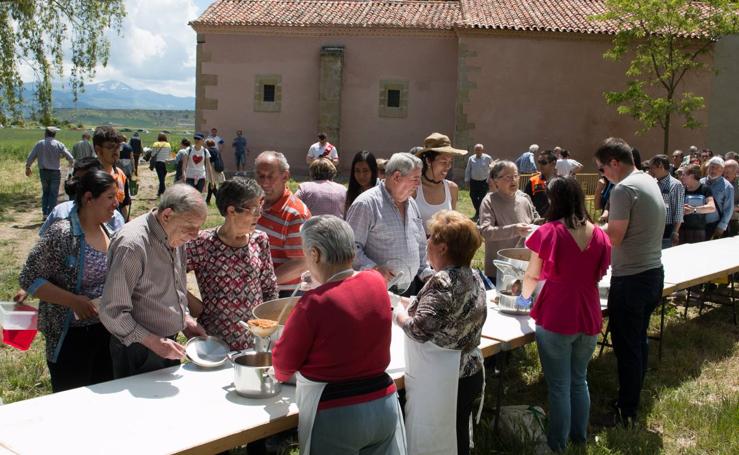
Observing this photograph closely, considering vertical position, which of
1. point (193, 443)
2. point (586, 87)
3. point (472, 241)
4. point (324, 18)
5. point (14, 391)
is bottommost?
point (14, 391)

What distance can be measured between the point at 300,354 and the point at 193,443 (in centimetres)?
49

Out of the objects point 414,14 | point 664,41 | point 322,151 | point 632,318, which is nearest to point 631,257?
point 632,318

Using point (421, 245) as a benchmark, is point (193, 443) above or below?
below

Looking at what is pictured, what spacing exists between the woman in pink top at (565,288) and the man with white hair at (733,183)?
18.3ft

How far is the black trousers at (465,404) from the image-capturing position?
10.8 ft

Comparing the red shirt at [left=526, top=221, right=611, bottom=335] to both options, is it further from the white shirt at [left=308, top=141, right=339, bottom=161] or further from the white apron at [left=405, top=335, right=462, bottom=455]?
the white shirt at [left=308, top=141, right=339, bottom=161]

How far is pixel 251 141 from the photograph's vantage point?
2484 cm

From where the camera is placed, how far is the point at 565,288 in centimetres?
392

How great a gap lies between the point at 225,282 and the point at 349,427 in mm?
1164

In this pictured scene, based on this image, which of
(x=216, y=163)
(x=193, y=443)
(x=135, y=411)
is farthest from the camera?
(x=216, y=163)

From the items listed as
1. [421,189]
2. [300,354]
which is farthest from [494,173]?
[300,354]

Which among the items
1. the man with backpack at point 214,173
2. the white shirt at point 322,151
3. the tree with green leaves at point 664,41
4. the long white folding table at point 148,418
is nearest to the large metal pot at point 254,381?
the long white folding table at point 148,418

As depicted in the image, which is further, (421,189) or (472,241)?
(421,189)

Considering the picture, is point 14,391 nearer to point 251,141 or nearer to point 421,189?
point 421,189
